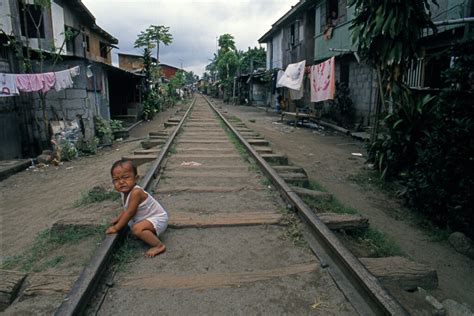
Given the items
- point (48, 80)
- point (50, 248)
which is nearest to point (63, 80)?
point (48, 80)

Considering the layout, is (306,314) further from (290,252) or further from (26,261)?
(26,261)

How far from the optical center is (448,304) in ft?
7.69

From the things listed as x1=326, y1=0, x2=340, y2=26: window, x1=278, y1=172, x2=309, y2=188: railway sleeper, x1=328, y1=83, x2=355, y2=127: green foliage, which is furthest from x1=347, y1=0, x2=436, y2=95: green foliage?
x1=326, y1=0, x2=340, y2=26: window

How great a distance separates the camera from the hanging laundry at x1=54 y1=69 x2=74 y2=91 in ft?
29.5

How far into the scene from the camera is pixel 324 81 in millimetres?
12930

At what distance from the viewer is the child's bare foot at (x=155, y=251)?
2836 mm

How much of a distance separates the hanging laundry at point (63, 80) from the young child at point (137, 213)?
725cm

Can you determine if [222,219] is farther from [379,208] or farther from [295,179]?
[379,208]

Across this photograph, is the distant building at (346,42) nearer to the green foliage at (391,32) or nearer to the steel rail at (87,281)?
the green foliage at (391,32)

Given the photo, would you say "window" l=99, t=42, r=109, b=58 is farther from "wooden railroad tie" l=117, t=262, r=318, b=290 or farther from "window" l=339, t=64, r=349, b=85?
"wooden railroad tie" l=117, t=262, r=318, b=290

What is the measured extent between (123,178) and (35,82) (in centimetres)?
733

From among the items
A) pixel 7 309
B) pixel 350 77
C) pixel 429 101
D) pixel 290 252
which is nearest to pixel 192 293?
pixel 290 252

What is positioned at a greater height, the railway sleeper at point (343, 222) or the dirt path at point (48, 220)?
the railway sleeper at point (343, 222)

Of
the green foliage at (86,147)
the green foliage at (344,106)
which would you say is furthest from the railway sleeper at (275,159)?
the green foliage at (344,106)
